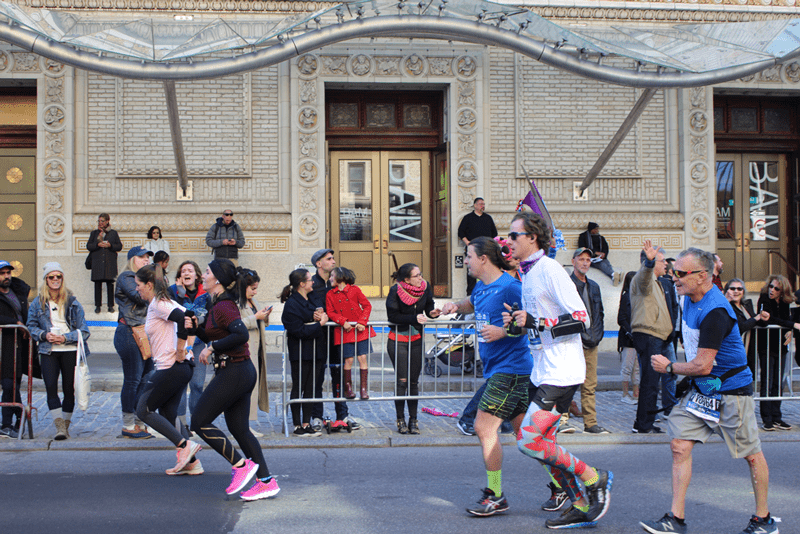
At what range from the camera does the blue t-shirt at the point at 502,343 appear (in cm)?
539

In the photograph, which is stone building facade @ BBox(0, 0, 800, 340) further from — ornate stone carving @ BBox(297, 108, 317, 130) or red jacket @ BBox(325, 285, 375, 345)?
red jacket @ BBox(325, 285, 375, 345)

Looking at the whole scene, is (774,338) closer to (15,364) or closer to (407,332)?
(407,332)

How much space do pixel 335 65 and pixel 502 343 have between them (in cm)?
1280

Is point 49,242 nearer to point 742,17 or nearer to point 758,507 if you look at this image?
point 758,507

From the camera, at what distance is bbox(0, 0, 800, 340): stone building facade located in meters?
16.3

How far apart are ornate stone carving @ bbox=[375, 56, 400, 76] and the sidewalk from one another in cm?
920

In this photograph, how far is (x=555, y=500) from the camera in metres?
5.46

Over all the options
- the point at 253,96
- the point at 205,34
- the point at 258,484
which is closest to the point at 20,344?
the point at 258,484

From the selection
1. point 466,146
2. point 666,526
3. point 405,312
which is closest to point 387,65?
point 466,146

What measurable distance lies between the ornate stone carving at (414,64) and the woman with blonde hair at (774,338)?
9904 mm

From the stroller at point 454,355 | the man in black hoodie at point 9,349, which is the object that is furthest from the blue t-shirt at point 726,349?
the man in black hoodie at point 9,349

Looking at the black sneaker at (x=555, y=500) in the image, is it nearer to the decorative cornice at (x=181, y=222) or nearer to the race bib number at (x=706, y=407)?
the race bib number at (x=706, y=407)

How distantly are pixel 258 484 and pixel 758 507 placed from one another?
3513mm

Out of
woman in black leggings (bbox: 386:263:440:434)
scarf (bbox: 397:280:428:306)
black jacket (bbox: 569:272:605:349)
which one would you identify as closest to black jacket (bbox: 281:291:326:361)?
woman in black leggings (bbox: 386:263:440:434)
